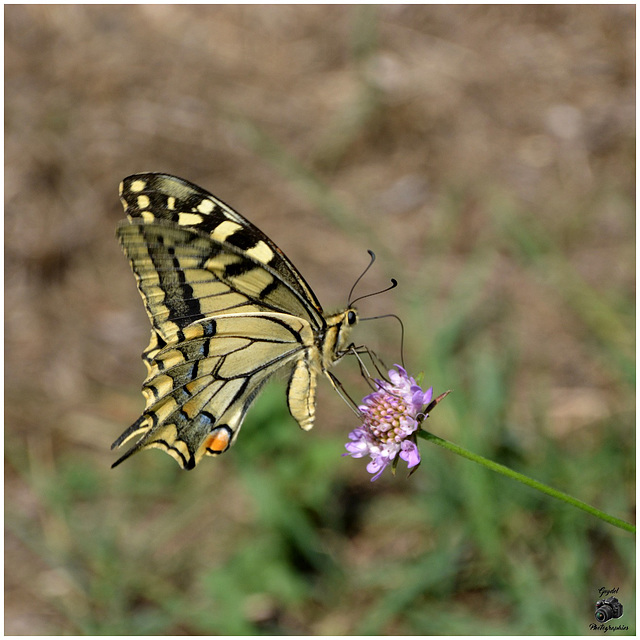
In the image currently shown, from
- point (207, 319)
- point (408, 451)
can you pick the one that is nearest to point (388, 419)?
point (408, 451)

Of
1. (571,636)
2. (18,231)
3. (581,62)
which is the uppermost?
(581,62)

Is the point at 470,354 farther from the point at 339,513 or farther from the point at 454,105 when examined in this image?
the point at 454,105

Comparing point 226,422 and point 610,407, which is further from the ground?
point 610,407

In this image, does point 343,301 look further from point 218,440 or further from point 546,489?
point 546,489

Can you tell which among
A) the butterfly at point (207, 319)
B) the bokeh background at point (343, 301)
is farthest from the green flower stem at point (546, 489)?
the bokeh background at point (343, 301)

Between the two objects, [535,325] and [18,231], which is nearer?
[535,325]

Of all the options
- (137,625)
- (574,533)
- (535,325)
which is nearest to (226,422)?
(137,625)

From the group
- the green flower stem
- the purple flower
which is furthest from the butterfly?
the green flower stem

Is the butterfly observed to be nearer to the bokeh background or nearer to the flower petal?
the flower petal
